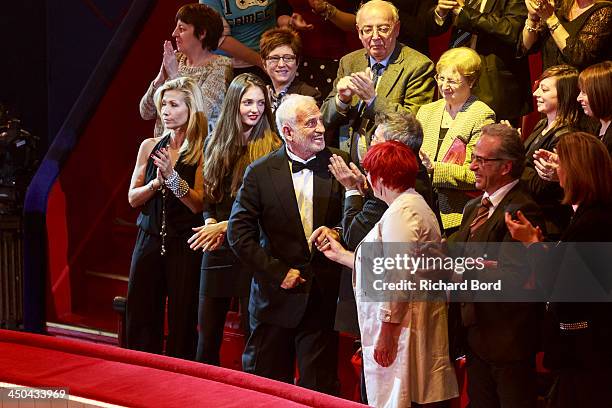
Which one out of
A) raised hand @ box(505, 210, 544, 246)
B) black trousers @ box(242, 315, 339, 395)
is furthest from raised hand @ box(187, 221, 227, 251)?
raised hand @ box(505, 210, 544, 246)

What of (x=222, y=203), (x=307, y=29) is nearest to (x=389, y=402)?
(x=222, y=203)

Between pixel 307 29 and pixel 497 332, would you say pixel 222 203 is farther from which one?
pixel 497 332

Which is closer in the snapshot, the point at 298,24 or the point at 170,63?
the point at 298,24

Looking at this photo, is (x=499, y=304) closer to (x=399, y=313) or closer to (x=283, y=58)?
(x=399, y=313)

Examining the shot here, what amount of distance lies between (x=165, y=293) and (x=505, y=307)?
6.41 feet

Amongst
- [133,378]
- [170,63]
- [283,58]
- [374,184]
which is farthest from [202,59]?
[133,378]

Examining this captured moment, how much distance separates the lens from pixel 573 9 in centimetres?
421

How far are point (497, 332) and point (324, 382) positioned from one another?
85cm

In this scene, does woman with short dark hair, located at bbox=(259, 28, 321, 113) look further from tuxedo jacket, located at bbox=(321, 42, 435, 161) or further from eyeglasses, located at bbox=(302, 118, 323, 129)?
eyeglasses, located at bbox=(302, 118, 323, 129)

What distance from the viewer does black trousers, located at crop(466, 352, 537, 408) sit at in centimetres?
359

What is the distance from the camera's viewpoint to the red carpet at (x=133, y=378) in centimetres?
210

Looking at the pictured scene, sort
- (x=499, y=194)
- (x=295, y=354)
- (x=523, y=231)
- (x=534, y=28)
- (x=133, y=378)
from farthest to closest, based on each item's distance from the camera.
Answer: (x=295, y=354), (x=534, y=28), (x=499, y=194), (x=523, y=231), (x=133, y=378)

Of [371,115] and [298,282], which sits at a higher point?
[371,115]

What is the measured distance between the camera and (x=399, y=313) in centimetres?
369
